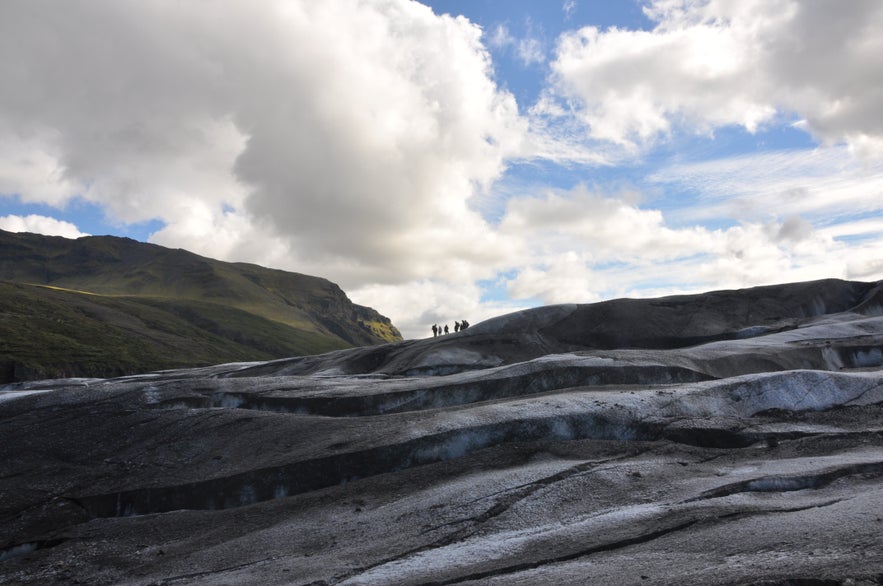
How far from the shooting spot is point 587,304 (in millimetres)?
66188

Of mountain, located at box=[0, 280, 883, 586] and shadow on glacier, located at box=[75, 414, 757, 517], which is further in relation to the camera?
shadow on glacier, located at box=[75, 414, 757, 517]

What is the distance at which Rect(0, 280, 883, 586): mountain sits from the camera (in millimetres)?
14031

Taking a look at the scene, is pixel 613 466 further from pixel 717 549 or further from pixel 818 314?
pixel 818 314

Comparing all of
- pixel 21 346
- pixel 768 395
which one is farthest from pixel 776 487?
pixel 21 346

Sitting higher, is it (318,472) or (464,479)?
(318,472)

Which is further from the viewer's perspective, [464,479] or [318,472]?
[318,472]

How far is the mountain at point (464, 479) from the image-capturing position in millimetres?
14031

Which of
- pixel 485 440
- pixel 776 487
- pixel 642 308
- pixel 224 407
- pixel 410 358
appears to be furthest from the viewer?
pixel 642 308

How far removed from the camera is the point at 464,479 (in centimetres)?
2103

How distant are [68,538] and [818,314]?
229 feet

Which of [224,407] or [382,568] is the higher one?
[224,407]

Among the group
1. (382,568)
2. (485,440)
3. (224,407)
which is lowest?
(382,568)

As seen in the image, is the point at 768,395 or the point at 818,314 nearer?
the point at 768,395

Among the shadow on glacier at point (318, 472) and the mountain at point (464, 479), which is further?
the shadow on glacier at point (318, 472)
